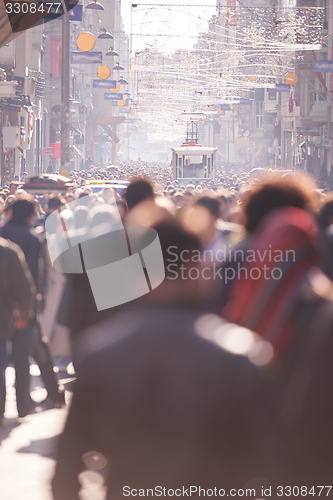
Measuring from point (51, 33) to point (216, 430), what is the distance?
2187 inches

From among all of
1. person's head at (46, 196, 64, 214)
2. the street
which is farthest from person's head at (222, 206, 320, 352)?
person's head at (46, 196, 64, 214)

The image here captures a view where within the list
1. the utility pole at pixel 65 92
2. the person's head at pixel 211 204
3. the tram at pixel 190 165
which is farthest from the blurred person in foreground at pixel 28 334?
the tram at pixel 190 165

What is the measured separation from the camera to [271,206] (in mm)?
3816

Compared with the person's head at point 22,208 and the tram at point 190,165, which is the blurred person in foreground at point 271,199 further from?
the tram at point 190,165

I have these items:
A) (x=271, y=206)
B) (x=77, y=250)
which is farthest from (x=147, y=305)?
(x=77, y=250)

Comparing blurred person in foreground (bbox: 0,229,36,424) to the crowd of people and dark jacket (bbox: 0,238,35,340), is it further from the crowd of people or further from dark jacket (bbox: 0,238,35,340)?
the crowd of people

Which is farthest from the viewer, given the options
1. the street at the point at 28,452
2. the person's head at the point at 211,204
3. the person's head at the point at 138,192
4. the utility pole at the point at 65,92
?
the utility pole at the point at 65,92

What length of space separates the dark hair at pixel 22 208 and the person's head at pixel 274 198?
408cm

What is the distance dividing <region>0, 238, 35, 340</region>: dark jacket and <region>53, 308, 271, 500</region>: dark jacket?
418 cm

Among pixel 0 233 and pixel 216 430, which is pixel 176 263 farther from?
pixel 0 233

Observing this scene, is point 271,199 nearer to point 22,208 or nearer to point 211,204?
point 22,208

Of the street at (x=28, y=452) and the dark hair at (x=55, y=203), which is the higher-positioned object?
the dark hair at (x=55, y=203)

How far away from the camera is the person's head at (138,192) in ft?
19.1

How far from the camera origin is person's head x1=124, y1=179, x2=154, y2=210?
19.1 feet
